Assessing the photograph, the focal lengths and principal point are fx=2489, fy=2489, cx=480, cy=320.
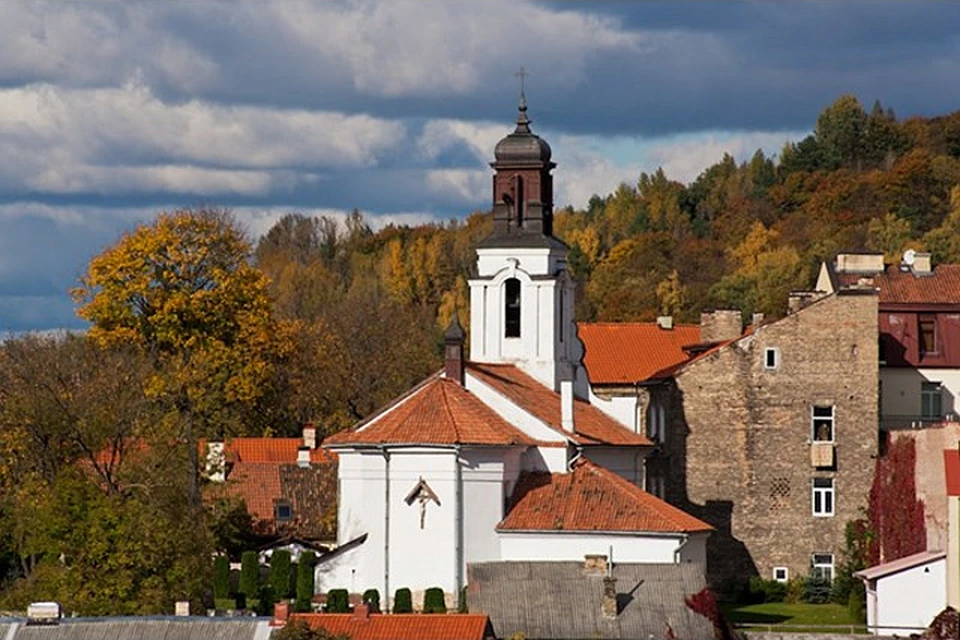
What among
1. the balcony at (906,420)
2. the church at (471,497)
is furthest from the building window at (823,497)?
the church at (471,497)

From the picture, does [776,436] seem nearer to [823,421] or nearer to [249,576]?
[823,421]

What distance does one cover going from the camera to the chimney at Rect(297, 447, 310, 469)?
83250mm

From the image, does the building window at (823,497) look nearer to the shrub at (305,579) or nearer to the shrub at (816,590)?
the shrub at (816,590)

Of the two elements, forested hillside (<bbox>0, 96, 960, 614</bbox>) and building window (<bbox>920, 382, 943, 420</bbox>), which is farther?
building window (<bbox>920, 382, 943, 420</bbox>)

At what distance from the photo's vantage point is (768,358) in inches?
3108

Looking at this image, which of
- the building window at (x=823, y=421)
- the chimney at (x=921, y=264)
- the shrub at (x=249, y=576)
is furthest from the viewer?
the chimney at (x=921, y=264)

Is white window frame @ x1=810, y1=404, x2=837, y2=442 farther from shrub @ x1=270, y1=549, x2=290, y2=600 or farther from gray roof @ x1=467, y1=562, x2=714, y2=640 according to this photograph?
shrub @ x1=270, y1=549, x2=290, y2=600

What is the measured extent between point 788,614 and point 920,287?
16.4 metres

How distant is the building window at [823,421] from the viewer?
7862 cm

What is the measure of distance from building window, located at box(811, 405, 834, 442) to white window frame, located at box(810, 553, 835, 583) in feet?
12.0

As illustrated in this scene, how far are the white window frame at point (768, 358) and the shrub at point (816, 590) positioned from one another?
674cm

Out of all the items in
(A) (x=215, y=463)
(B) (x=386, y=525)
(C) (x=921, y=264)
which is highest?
(C) (x=921, y=264)

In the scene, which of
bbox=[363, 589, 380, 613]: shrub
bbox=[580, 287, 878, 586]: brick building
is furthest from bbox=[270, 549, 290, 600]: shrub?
bbox=[580, 287, 878, 586]: brick building

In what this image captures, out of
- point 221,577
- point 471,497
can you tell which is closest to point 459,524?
point 471,497
